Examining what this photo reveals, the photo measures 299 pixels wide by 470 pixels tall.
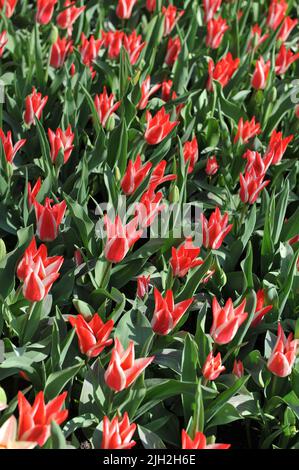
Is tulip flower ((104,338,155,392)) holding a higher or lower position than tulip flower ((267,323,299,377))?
higher

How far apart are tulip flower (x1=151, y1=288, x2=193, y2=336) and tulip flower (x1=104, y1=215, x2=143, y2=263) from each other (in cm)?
14

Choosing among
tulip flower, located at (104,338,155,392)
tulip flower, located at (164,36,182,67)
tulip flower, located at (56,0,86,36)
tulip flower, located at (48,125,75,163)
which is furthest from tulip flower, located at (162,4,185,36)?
tulip flower, located at (104,338,155,392)

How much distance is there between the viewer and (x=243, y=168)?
7.55ft

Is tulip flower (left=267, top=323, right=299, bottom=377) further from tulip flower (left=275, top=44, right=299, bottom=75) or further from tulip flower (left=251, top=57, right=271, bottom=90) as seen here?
tulip flower (left=275, top=44, right=299, bottom=75)

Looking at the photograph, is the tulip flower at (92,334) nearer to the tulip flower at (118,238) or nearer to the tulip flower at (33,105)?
the tulip flower at (118,238)

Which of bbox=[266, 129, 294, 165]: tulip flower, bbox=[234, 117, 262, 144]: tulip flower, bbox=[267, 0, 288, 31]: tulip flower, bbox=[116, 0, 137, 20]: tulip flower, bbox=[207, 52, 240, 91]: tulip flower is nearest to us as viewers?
bbox=[266, 129, 294, 165]: tulip flower

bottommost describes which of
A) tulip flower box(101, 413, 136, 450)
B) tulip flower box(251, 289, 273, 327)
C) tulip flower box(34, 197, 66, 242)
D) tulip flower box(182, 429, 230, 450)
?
tulip flower box(251, 289, 273, 327)

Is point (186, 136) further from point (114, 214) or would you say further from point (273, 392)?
point (273, 392)

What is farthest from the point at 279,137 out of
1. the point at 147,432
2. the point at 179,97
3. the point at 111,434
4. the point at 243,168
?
the point at 111,434

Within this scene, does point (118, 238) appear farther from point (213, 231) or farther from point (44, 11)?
point (44, 11)

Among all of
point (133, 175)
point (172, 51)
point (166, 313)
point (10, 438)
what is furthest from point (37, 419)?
point (172, 51)

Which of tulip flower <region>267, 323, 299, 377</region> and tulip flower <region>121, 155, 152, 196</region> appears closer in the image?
tulip flower <region>267, 323, 299, 377</region>

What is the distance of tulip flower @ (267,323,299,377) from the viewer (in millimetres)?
1558

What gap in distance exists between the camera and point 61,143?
204 cm
